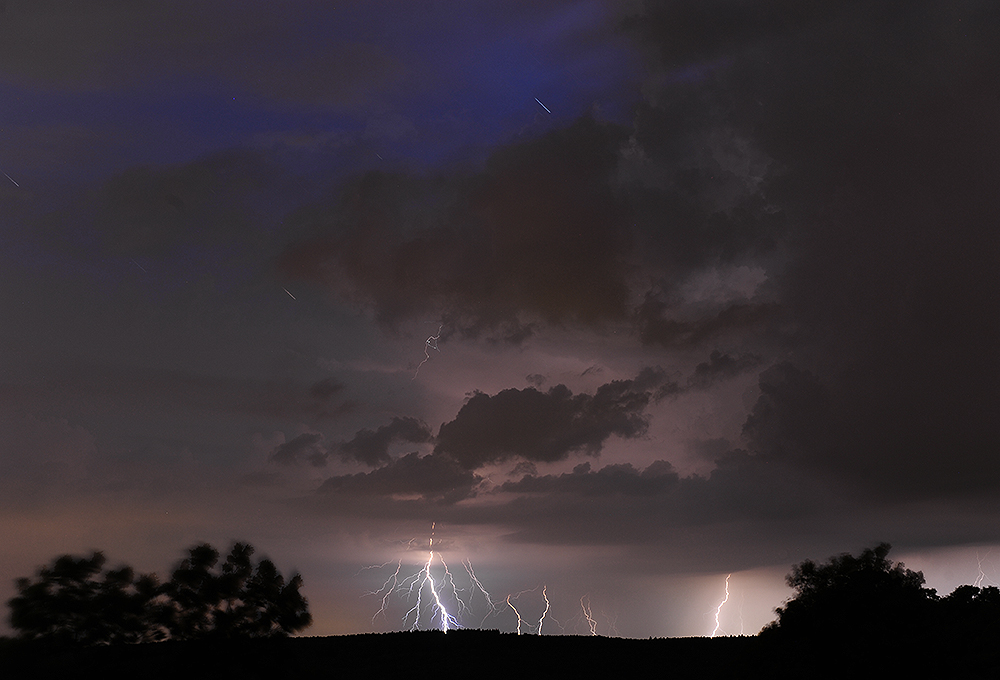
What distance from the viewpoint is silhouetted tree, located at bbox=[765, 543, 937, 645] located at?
39.1m

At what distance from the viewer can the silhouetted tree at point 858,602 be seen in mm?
39062

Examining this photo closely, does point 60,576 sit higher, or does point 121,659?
point 60,576

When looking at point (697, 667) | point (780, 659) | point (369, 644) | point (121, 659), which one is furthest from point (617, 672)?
point (121, 659)

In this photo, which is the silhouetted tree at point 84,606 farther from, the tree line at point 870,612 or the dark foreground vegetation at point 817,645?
the tree line at point 870,612

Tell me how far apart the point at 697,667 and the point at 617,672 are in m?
6.49

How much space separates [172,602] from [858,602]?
32.6 meters

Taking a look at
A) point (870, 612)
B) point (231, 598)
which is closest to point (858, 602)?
point (870, 612)

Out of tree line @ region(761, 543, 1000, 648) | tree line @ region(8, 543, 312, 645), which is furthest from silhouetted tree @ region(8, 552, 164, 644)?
tree line @ region(761, 543, 1000, 648)

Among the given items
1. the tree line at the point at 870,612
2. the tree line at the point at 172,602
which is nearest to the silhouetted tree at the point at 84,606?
the tree line at the point at 172,602

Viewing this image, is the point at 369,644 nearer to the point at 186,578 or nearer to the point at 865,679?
the point at 186,578

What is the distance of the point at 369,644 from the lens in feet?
254

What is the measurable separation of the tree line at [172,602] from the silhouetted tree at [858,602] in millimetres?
24315

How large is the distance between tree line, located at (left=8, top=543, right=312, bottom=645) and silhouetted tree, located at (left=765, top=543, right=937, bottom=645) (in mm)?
24315

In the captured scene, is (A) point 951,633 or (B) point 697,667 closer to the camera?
(A) point 951,633
